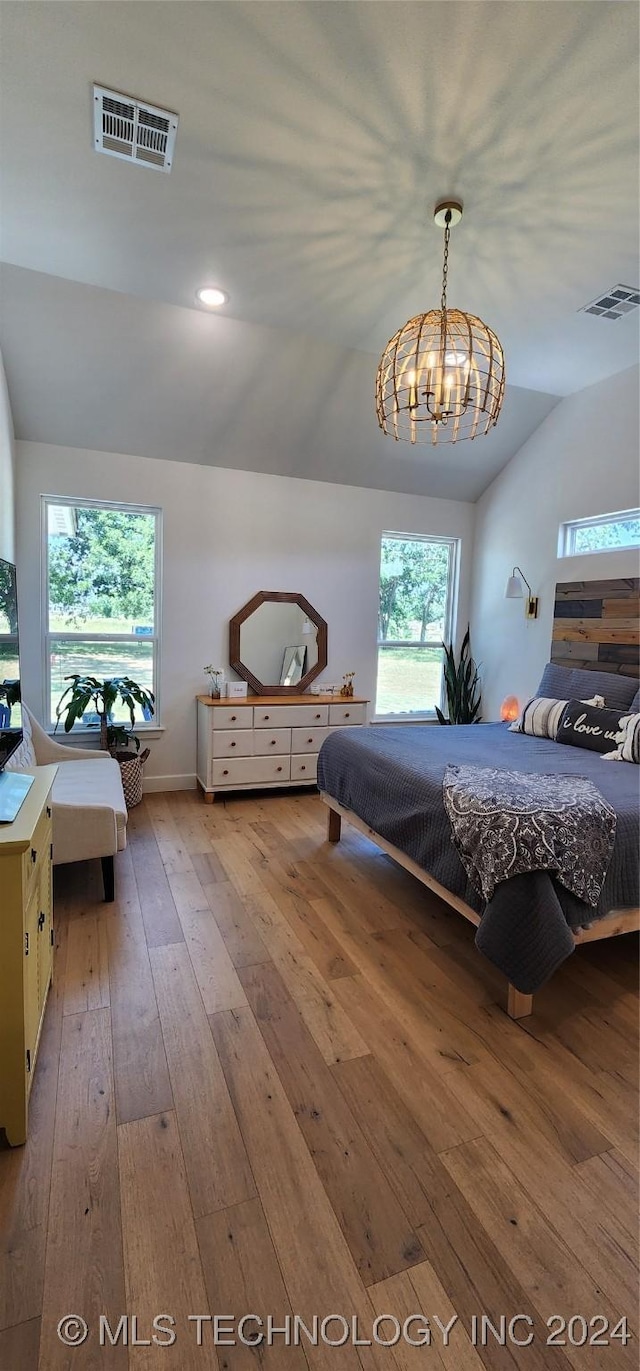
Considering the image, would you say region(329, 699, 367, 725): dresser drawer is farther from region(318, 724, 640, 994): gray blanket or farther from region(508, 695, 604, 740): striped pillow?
region(508, 695, 604, 740): striped pillow

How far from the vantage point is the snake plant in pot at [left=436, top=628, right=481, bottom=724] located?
202 inches

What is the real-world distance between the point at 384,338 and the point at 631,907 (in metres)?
3.23

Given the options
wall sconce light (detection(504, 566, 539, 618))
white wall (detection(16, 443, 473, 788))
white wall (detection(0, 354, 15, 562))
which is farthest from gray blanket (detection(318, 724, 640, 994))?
white wall (detection(0, 354, 15, 562))

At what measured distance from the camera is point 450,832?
2.14m

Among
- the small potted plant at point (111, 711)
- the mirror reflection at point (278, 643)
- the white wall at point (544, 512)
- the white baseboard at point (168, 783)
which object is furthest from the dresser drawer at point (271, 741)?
the white wall at point (544, 512)

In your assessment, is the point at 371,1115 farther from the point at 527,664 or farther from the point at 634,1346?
the point at 527,664

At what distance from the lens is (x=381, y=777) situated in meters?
2.67

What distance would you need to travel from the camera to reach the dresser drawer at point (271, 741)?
4.09 metres

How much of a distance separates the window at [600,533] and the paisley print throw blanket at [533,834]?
91.4 inches

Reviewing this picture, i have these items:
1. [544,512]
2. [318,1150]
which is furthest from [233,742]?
[544,512]

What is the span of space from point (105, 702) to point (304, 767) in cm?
150

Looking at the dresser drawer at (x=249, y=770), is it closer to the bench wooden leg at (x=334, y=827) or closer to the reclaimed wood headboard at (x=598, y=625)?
the bench wooden leg at (x=334, y=827)

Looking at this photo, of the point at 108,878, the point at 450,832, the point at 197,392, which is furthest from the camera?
the point at 197,392

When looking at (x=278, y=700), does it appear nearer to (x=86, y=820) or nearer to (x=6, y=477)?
(x=86, y=820)
